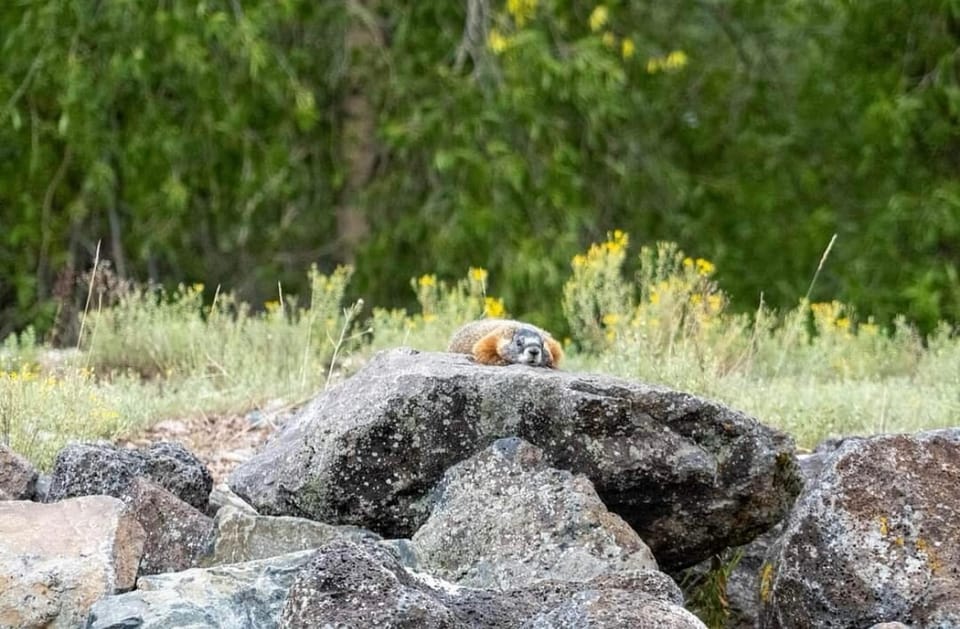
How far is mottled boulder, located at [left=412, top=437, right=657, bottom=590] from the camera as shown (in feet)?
16.8

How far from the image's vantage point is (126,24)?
45.8 ft

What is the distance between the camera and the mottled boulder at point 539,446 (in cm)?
568

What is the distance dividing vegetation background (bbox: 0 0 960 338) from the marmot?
6.10 m

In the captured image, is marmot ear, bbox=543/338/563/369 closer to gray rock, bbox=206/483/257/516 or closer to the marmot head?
the marmot head

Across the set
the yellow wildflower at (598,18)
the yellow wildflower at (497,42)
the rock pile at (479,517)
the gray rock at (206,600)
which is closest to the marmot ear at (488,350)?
the rock pile at (479,517)

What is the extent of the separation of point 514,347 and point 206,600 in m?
2.12

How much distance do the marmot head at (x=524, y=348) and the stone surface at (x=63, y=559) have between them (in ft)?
6.10

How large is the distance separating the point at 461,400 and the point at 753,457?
1.10 m

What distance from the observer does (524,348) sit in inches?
257

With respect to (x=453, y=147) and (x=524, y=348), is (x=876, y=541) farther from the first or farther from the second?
(x=453, y=147)

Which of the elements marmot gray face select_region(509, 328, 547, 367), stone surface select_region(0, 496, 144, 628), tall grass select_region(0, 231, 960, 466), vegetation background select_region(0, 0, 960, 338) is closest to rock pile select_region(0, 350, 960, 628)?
stone surface select_region(0, 496, 144, 628)

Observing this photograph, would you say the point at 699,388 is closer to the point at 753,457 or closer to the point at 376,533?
the point at 753,457

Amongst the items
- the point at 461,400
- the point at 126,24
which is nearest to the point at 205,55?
the point at 126,24

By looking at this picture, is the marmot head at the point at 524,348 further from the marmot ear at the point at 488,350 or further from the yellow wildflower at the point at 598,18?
the yellow wildflower at the point at 598,18
